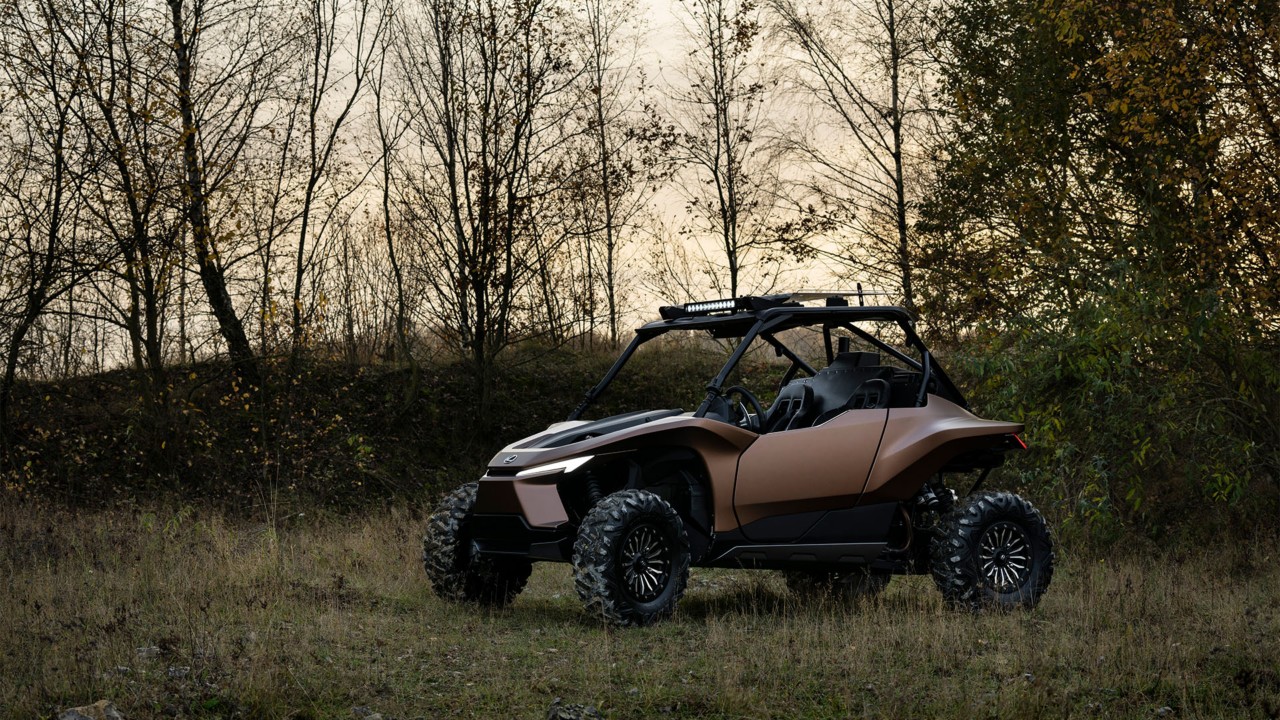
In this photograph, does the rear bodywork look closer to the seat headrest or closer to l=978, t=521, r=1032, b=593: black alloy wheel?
the seat headrest

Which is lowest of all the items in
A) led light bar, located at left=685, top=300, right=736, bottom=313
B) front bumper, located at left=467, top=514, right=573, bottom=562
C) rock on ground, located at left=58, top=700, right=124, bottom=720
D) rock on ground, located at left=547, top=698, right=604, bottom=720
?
rock on ground, located at left=547, top=698, right=604, bottom=720

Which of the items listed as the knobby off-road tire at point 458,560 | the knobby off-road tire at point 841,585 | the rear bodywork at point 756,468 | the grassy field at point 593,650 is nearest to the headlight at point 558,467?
the rear bodywork at point 756,468

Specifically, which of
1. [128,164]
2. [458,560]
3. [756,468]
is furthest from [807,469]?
[128,164]

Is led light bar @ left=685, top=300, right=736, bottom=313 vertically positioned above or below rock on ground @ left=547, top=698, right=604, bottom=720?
above

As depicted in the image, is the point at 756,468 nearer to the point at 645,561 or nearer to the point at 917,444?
the point at 645,561

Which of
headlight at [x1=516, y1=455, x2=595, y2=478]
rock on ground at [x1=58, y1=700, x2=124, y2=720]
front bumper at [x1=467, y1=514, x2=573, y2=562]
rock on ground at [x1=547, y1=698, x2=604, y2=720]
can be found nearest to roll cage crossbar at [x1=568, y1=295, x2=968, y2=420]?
headlight at [x1=516, y1=455, x2=595, y2=478]

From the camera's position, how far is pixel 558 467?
27.1ft

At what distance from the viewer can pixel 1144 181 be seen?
13.3 meters

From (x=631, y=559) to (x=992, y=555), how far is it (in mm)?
2806

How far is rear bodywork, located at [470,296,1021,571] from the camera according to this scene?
8.38 m

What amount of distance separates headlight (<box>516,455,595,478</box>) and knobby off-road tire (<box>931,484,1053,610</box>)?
8.85 ft

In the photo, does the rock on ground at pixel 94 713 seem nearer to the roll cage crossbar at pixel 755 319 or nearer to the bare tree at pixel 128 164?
the roll cage crossbar at pixel 755 319

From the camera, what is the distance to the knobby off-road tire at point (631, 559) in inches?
314

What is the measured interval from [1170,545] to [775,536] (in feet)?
20.4
